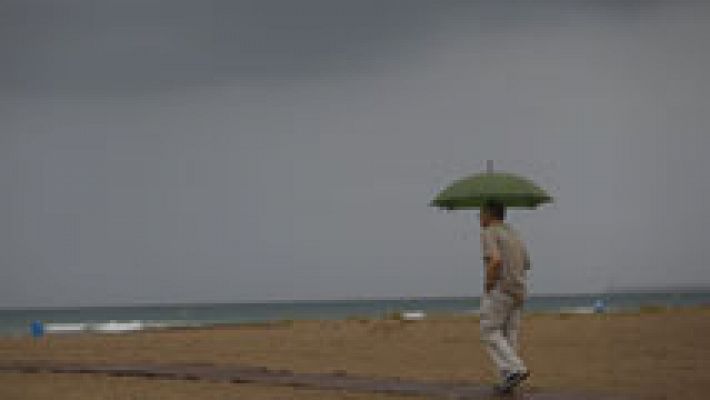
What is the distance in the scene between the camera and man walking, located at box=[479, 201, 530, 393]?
41.5 feet

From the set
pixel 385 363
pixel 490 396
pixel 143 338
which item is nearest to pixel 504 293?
pixel 490 396

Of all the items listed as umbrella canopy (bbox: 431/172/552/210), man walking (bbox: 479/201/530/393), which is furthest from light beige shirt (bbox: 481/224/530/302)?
umbrella canopy (bbox: 431/172/552/210)

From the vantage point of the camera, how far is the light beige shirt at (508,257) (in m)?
12.7

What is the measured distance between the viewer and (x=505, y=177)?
44.1 feet

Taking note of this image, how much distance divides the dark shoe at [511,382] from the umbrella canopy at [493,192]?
1.81 m

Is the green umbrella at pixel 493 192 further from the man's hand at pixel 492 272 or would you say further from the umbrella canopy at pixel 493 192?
the man's hand at pixel 492 272

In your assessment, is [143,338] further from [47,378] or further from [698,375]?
[698,375]

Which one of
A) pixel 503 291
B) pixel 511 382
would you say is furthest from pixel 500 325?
pixel 511 382

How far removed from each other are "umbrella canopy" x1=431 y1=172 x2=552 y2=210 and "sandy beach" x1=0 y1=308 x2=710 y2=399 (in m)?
2.20

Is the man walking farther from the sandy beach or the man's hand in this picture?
the sandy beach

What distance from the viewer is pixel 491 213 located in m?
13.1

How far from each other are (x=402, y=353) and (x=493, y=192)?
7.96m

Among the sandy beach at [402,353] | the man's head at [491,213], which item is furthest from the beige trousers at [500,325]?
the sandy beach at [402,353]

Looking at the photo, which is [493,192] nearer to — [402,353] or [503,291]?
[503,291]
